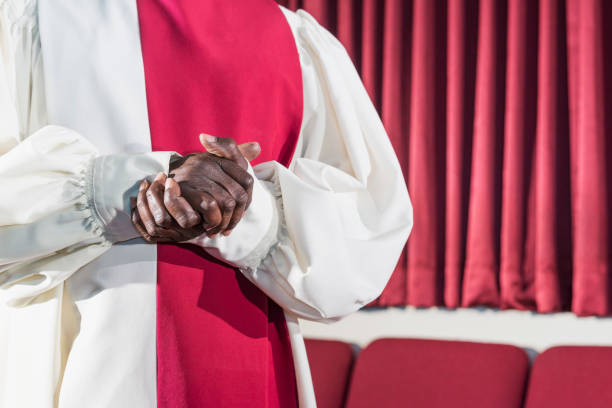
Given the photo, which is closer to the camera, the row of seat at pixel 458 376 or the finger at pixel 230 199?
the finger at pixel 230 199

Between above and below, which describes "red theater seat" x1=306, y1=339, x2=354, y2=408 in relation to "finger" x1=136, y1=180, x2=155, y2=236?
below

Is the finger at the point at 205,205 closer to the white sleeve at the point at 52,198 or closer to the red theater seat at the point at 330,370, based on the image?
the white sleeve at the point at 52,198

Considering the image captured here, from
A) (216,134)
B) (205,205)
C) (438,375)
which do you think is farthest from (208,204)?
(438,375)

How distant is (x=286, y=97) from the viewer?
0.79m

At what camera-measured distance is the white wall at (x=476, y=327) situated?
4.71 feet

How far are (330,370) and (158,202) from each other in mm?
1153

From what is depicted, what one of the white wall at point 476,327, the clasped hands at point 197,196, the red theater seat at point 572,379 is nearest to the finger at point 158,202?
the clasped hands at point 197,196

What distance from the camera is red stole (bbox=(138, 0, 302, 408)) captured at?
2.18 ft

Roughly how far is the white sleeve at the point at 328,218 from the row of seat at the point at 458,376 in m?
0.81

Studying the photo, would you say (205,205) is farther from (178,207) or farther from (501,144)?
(501,144)

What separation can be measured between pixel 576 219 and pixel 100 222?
→ 1.14m

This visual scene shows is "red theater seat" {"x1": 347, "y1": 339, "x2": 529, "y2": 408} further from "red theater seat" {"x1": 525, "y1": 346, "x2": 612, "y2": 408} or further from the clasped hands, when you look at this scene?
the clasped hands

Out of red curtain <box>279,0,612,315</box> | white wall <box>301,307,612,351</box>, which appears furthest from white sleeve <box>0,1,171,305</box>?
red curtain <box>279,0,612,315</box>

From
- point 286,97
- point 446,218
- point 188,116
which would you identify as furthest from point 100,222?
point 446,218
